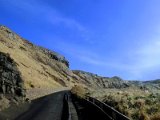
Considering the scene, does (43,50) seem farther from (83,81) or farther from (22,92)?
(22,92)

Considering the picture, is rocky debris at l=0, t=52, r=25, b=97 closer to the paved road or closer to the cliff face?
the paved road

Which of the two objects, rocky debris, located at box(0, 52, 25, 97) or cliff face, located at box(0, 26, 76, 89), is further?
cliff face, located at box(0, 26, 76, 89)

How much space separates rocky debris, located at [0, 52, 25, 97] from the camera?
132 feet

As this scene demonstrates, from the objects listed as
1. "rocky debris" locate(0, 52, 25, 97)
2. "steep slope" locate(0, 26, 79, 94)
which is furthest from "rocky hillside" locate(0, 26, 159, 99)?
"rocky debris" locate(0, 52, 25, 97)

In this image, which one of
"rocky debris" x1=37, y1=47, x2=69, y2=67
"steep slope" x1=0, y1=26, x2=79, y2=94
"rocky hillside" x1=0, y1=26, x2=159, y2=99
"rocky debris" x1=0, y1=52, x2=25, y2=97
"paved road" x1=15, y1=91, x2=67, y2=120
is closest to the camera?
"paved road" x1=15, y1=91, x2=67, y2=120

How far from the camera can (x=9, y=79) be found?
4281cm

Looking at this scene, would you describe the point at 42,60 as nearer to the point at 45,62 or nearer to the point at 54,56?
the point at 45,62

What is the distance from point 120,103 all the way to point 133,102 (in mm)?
1201

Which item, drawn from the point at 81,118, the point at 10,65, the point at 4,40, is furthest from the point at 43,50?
the point at 81,118

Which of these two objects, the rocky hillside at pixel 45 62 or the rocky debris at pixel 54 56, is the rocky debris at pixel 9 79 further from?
the rocky debris at pixel 54 56

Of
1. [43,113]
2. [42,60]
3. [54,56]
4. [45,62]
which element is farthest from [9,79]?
[54,56]

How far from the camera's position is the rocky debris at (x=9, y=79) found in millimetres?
40366

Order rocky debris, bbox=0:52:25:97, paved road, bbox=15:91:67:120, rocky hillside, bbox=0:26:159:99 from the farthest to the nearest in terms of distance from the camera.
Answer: rocky hillside, bbox=0:26:159:99 < rocky debris, bbox=0:52:25:97 < paved road, bbox=15:91:67:120

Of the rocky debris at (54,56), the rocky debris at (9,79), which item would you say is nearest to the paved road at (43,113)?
the rocky debris at (9,79)
